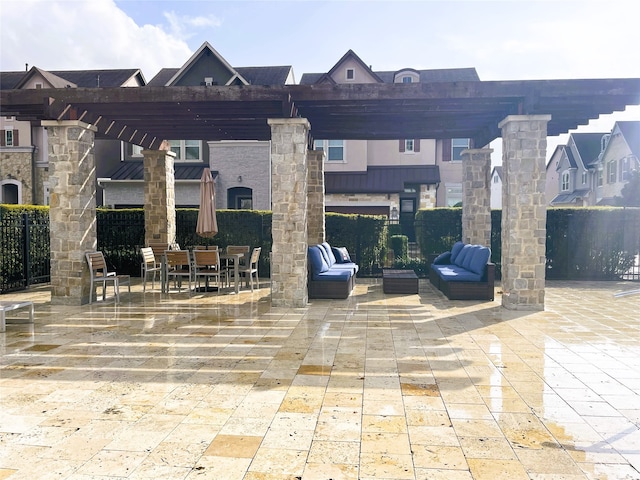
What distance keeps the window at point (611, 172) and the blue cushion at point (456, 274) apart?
74.8 ft

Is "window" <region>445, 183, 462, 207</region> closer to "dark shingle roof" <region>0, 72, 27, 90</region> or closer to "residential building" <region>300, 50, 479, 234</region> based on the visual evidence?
"residential building" <region>300, 50, 479, 234</region>

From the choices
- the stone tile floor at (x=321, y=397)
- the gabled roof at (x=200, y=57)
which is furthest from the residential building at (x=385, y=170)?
the stone tile floor at (x=321, y=397)

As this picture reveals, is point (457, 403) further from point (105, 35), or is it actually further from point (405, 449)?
point (105, 35)

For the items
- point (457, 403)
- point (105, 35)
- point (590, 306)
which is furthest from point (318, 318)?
point (105, 35)

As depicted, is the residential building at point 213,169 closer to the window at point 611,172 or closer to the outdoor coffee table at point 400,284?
the outdoor coffee table at point 400,284

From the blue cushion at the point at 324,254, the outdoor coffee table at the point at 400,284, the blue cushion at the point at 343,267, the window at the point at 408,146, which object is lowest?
the outdoor coffee table at the point at 400,284

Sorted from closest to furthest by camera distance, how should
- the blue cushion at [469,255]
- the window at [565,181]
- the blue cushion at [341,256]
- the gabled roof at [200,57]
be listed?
the blue cushion at [469,255] → the blue cushion at [341,256] → the gabled roof at [200,57] → the window at [565,181]

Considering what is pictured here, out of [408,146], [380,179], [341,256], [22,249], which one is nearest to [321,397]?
[341,256]

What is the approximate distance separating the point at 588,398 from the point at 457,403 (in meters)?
1.24

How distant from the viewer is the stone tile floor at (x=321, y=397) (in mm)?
3258

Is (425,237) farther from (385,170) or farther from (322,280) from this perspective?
(385,170)

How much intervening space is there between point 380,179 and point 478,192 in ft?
31.7

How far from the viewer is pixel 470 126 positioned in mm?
11578

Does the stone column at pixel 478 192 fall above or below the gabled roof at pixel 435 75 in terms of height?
below
